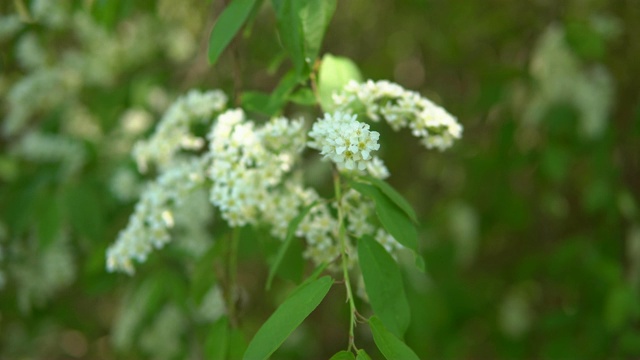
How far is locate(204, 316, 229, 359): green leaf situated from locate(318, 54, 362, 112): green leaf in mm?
595

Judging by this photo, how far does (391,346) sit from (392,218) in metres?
0.28

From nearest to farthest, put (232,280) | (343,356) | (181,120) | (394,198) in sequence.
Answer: (343,356) → (394,198) → (232,280) → (181,120)

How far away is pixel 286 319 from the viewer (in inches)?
45.5

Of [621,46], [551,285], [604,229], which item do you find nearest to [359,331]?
[551,285]

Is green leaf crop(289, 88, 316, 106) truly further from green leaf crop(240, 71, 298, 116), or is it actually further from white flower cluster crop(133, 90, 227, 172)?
white flower cluster crop(133, 90, 227, 172)

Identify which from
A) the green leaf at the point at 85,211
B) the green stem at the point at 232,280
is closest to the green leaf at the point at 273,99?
the green stem at the point at 232,280

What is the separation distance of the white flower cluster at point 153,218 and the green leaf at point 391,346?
0.78 m

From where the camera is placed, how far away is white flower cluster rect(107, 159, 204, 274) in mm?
1742

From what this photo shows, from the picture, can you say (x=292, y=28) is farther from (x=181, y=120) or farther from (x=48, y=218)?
(x=48, y=218)

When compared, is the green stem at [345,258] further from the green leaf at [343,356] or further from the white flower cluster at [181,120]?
the white flower cluster at [181,120]

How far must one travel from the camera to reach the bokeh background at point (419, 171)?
2645mm

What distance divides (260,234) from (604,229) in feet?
6.64

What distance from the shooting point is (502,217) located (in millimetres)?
3396

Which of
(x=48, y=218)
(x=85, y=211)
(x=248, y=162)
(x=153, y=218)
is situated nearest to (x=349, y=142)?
(x=248, y=162)
